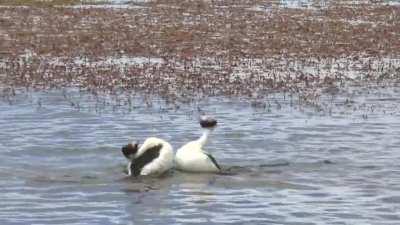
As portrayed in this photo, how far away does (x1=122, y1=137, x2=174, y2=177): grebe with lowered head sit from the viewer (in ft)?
42.2

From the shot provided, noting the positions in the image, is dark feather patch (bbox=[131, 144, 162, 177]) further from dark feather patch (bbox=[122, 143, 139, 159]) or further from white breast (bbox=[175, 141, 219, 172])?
white breast (bbox=[175, 141, 219, 172])

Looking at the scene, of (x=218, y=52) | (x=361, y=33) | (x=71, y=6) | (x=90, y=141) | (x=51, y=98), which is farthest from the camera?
(x=71, y=6)

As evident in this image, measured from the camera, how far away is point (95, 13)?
121 ft

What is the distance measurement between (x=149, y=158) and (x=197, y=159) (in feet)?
1.94

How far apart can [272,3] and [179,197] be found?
104 ft

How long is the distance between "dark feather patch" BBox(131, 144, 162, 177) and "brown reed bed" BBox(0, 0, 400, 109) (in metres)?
5.74

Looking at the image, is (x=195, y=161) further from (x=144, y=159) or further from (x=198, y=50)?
(x=198, y=50)

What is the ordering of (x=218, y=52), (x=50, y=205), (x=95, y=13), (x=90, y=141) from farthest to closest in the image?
(x=95, y=13) → (x=218, y=52) → (x=90, y=141) → (x=50, y=205)

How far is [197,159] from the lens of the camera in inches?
512

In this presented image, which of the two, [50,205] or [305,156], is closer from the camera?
[50,205]

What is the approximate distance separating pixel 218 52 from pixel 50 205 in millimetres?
14730

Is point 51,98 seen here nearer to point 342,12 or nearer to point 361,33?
point 361,33

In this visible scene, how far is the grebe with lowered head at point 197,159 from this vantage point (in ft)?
42.8

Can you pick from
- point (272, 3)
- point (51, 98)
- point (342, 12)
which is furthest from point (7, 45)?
point (272, 3)
